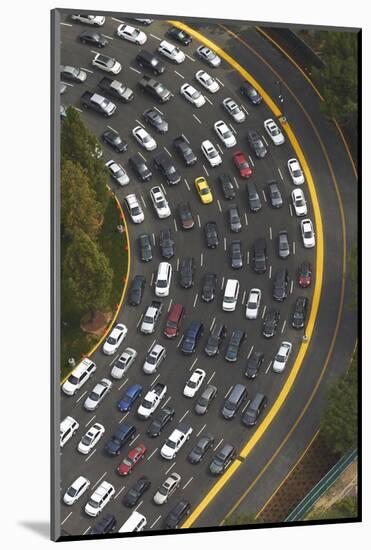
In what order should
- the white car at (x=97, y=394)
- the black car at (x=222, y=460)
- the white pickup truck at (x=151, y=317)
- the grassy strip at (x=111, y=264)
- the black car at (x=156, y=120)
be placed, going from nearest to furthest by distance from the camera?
the black car at (x=222, y=460)
the white car at (x=97, y=394)
the grassy strip at (x=111, y=264)
the white pickup truck at (x=151, y=317)
the black car at (x=156, y=120)

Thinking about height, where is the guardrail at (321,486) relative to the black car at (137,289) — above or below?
below

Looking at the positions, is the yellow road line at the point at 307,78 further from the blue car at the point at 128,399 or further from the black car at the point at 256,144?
the blue car at the point at 128,399

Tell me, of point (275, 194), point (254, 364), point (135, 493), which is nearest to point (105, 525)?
point (135, 493)

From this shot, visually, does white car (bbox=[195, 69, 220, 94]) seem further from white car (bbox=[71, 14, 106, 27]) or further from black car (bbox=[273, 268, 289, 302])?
black car (bbox=[273, 268, 289, 302])

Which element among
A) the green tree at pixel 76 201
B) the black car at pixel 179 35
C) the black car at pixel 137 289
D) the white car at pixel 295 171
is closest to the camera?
the green tree at pixel 76 201

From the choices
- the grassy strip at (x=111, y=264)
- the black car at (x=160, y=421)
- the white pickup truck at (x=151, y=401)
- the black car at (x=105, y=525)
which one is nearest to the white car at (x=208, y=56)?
the grassy strip at (x=111, y=264)

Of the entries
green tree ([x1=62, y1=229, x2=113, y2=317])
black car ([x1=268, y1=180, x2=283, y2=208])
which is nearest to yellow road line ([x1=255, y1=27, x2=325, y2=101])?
Result: black car ([x1=268, y1=180, x2=283, y2=208])
